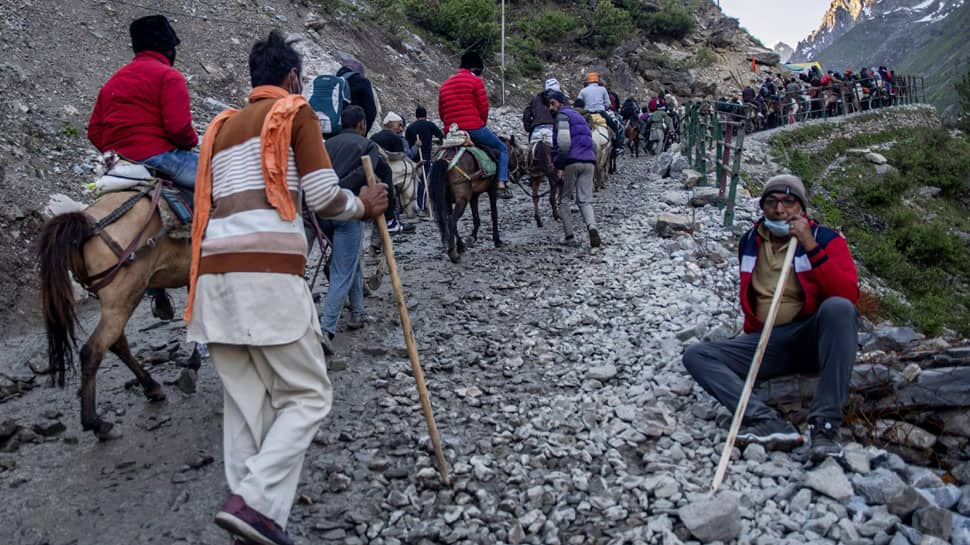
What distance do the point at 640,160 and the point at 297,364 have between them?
1897cm

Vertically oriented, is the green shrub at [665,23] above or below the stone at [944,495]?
above

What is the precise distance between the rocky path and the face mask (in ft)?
3.77

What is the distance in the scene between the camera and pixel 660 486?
3.68m

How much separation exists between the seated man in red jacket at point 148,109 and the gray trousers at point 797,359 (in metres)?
3.63

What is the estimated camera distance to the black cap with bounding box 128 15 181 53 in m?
4.70

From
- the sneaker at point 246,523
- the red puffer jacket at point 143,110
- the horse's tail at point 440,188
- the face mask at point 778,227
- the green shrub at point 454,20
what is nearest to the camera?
the sneaker at point 246,523

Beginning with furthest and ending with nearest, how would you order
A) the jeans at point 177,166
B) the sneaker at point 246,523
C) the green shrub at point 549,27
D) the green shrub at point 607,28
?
the green shrub at point 607,28, the green shrub at point 549,27, the jeans at point 177,166, the sneaker at point 246,523

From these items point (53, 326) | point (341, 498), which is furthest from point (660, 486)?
point (53, 326)

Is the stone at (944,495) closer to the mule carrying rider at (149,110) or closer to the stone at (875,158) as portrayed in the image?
the mule carrying rider at (149,110)

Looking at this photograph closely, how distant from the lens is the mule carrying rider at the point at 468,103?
8695 millimetres

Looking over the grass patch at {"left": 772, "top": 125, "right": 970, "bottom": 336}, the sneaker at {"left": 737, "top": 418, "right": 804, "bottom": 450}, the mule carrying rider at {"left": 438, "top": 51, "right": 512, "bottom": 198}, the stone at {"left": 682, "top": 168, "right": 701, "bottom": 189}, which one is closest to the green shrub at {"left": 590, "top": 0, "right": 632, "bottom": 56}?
the grass patch at {"left": 772, "top": 125, "right": 970, "bottom": 336}

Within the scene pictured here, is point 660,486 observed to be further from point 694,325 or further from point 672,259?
point 672,259

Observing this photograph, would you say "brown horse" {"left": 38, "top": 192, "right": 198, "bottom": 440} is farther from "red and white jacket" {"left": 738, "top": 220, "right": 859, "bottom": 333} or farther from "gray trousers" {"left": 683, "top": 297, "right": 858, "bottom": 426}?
"red and white jacket" {"left": 738, "top": 220, "right": 859, "bottom": 333}

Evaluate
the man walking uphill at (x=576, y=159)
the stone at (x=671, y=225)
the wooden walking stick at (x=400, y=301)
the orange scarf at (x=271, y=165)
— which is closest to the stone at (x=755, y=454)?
the wooden walking stick at (x=400, y=301)
